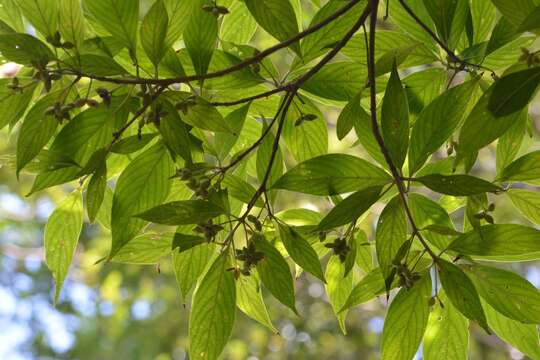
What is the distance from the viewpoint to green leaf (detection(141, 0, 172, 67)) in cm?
88

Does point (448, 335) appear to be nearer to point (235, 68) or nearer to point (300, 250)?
point (300, 250)

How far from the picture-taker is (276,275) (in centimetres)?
97

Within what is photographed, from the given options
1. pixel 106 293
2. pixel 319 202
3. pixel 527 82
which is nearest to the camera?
pixel 527 82

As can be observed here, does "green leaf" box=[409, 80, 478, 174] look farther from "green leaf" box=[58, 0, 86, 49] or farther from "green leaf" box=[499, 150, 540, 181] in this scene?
"green leaf" box=[58, 0, 86, 49]

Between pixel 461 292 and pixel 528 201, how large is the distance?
0.74 feet

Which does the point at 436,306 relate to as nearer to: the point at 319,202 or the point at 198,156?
the point at 198,156

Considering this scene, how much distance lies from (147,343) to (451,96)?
5.02 meters

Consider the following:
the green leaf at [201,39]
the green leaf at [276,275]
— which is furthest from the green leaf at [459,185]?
the green leaf at [201,39]

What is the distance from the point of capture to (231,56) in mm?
1021

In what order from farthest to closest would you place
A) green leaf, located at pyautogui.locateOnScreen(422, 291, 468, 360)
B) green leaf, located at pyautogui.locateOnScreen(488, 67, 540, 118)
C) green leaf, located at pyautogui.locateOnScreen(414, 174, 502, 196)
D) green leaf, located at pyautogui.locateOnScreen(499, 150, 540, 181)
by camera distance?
green leaf, located at pyautogui.locateOnScreen(422, 291, 468, 360), green leaf, located at pyautogui.locateOnScreen(499, 150, 540, 181), green leaf, located at pyautogui.locateOnScreen(414, 174, 502, 196), green leaf, located at pyautogui.locateOnScreen(488, 67, 540, 118)

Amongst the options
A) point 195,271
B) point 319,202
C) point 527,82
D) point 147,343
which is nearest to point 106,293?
point 147,343

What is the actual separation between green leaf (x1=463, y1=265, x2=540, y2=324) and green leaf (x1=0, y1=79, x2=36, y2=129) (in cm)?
67

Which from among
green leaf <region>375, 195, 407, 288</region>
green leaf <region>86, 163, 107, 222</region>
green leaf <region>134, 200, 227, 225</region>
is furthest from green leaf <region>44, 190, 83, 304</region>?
green leaf <region>375, 195, 407, 288</region>

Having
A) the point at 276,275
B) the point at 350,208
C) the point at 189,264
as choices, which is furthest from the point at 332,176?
the point at 189,264
